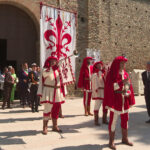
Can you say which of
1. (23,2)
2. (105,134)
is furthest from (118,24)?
(105,134)

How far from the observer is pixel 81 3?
1144 centimetres

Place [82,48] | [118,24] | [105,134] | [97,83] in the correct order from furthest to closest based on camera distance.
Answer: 1. [118,24]
2. [82,48]
3. [97,83]
4. [105,134]

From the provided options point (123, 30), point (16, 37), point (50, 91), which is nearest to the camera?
point (50, 91)

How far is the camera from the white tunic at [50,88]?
4.33 metres

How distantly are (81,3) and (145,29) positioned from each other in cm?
598

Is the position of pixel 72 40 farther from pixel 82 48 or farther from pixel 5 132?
pixel 82 48

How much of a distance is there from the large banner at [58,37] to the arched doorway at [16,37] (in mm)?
4589

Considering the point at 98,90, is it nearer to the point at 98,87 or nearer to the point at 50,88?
the point at 98,87

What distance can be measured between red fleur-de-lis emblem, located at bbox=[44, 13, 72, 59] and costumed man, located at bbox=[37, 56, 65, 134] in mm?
1291

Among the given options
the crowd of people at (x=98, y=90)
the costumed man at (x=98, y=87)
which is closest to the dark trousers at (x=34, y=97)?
the crowd of people at (x=98, y=90)

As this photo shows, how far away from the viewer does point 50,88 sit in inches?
173

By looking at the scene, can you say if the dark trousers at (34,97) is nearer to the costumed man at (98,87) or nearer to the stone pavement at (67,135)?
the stone pavement at (67,135)

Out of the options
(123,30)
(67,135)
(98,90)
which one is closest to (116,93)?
(67,135)

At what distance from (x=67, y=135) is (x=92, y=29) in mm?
8469
